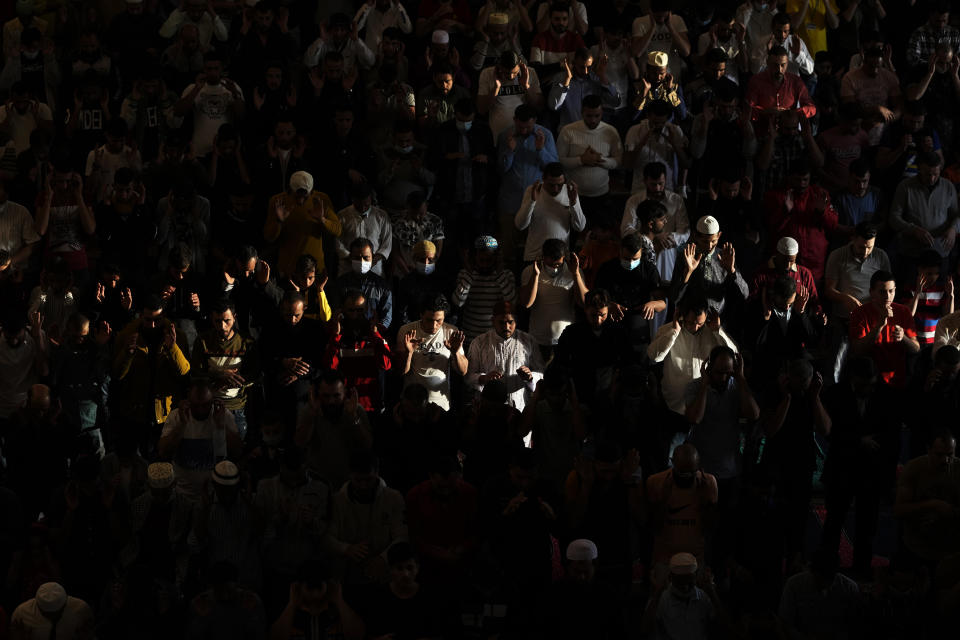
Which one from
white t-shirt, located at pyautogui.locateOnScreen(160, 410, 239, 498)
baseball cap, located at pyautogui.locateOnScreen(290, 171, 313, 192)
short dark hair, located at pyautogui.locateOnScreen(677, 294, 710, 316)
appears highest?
baseball cap, located at pyautogui.locateOnScreen(290, 171, 313, 192)

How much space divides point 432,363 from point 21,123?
18.3 ft


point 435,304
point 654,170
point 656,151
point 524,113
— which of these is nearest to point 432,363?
point 435,304

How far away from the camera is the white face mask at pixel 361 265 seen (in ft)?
44.4

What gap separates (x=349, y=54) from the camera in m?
16.1

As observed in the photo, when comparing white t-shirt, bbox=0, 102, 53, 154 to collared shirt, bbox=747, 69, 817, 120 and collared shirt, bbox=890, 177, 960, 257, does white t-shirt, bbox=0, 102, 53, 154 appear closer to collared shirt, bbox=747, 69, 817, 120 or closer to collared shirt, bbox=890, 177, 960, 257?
collared shirt, bbox=747, 69, 817, 120

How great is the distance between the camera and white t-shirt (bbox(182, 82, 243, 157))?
15.4m

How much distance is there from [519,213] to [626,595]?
168 inches

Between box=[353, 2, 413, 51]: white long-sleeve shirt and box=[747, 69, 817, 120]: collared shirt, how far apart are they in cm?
360

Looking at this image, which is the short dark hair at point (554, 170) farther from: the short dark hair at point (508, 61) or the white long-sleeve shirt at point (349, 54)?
the white long-sleeve shirt at point (349, 54)

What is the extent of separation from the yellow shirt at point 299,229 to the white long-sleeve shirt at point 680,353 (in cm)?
331

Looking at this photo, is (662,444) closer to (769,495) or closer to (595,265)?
(769,495)

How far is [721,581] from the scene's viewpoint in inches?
440

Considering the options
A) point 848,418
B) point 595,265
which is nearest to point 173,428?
point 595,265

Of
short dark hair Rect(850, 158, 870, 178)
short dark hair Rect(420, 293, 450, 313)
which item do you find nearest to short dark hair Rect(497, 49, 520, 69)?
short dark hair Rect(420, 293, 450, 313)
